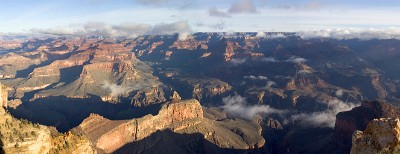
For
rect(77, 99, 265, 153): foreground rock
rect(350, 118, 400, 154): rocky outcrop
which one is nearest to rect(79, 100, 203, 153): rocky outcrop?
rect(77, 99, 265, 153): foreground rock

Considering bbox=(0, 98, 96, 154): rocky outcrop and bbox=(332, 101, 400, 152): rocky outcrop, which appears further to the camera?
bbox=(332, 101, 400, 152): rocky outcrop

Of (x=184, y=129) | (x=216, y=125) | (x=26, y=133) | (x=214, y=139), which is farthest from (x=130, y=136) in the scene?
(x=26, y=133)

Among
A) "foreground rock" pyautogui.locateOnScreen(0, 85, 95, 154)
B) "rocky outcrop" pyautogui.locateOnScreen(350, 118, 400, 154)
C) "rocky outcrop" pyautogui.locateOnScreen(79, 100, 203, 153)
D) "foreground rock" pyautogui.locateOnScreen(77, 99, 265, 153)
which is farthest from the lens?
"foreground rock" pyautogui.locateOnScreen(77, 99, 265, 153)

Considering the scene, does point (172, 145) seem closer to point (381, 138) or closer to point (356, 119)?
point (356, 119)

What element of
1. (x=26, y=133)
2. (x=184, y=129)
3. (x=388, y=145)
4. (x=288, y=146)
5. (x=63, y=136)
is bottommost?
A: (x=288, y=146)

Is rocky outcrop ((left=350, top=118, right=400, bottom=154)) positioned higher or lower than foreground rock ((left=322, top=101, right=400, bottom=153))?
higher

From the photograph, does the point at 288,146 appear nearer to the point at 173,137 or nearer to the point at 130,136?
the point at 173,137

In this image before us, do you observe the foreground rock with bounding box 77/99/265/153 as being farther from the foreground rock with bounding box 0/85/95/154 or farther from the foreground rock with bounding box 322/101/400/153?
the foreground rock with bounding box 0/85/95/154

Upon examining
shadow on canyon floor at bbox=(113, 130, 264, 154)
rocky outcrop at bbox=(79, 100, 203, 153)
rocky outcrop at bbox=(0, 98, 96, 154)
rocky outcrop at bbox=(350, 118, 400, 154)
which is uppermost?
rocky outcrop at bbox=(350, 118, 400, 154)

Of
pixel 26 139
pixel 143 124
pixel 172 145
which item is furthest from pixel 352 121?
pixel 26 139
